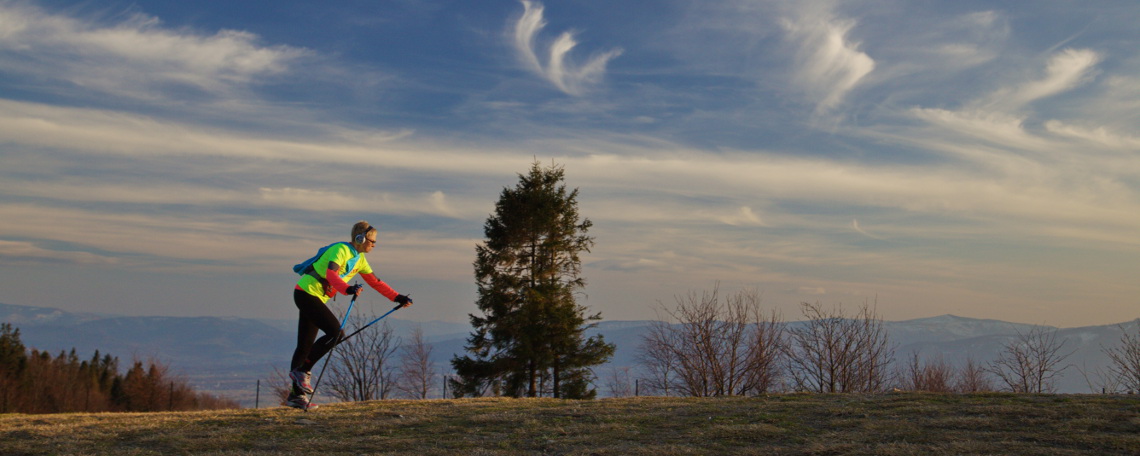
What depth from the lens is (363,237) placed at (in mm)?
10961

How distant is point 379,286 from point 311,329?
112 cm

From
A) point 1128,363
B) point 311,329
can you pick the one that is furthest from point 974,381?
point 311,329

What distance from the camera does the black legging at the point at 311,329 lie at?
10648 mm

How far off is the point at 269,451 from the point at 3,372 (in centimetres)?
8394

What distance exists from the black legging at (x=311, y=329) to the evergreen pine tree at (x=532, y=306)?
71.5ft

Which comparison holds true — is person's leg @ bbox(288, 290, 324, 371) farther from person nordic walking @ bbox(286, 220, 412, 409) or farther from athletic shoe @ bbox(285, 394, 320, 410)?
athletic shoe @ bbox(285, 394, 320, 410)

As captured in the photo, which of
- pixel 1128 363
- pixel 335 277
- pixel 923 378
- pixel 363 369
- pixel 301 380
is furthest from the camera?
pixel 363 369

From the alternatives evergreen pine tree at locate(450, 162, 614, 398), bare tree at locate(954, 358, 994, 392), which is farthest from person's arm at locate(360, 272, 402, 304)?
bare tree at locate(954, 358, 994, 392)

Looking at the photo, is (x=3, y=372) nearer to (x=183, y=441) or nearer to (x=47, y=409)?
(x=47, y=409)

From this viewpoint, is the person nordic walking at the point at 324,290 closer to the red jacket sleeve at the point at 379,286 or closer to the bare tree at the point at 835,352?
the red jacket sleeve at the point at 379,286

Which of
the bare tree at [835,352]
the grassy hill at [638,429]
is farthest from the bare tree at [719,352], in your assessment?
the grassy hill at [638,429]

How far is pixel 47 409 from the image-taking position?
83.6 meters

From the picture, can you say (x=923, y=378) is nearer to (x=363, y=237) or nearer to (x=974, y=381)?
(x=974, y=381)

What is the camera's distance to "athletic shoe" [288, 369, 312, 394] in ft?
36.3
